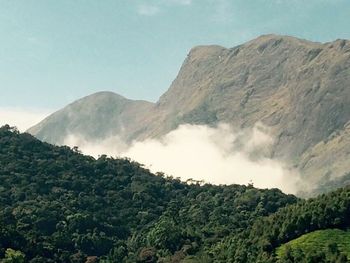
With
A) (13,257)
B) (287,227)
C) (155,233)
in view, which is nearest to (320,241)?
(287,227)

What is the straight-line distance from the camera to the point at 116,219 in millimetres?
197875

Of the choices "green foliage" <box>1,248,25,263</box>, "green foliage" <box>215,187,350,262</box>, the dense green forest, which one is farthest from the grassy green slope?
"green foliage" <box>1,248,25,263</box>

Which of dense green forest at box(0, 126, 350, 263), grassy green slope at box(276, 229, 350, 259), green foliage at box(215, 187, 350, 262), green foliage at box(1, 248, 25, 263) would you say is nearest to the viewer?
green foliage at box(1, 248, 25, 263)

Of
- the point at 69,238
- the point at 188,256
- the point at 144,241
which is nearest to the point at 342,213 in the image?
the point at 188,256

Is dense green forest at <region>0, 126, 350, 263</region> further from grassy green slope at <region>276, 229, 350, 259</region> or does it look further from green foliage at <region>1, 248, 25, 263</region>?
grassy green slope at <region>276, 229, 350, 259</region>

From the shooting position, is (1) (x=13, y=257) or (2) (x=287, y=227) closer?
(1) (x=13, y=257)

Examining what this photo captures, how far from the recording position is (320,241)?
13275 centimetres

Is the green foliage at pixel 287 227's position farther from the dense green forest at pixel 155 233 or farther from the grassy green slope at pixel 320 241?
Result: the grassy green slope at pixel 320 241

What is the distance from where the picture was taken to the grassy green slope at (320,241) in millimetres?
128750

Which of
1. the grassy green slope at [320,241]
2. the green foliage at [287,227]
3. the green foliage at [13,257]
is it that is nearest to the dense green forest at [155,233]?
the green foliage at [287,227]

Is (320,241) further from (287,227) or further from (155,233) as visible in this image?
(155,233)

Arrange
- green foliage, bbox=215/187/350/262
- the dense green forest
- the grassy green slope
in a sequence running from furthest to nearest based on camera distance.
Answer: the dense green forest, green foliage, bbox=215/187/350/262, the grassy green slope

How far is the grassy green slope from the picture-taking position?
128750mm

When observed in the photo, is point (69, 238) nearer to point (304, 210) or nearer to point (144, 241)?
point (144, 241)
